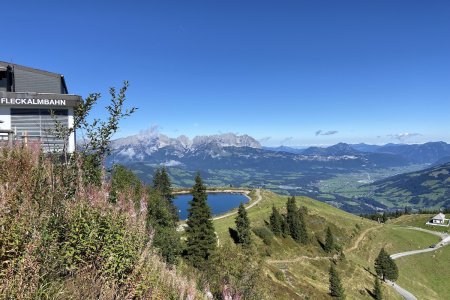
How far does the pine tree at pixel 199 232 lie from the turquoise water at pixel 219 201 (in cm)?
3054

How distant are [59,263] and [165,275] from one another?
4.34 metres

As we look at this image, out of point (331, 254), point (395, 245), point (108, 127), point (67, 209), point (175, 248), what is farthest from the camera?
point (395, 245)

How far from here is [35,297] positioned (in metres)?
8.07

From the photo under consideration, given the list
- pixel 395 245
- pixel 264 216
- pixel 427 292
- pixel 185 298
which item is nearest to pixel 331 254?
pixel 264 216

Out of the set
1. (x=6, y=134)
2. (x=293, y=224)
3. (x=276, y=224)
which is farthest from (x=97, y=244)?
(x=293, y=224)

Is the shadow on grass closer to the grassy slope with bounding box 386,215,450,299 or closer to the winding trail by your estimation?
the winding trail

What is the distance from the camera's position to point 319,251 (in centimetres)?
9438

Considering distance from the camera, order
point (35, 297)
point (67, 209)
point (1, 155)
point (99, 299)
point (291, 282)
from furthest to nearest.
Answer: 1. point (291, 282)
2. point (1, 155)
3. point (67, 209)
4. point (99, 299)
5. point (35, 297)

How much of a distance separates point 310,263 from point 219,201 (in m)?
34.9

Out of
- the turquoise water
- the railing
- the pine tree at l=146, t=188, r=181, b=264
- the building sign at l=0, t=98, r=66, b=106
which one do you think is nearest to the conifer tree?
the turquoise water

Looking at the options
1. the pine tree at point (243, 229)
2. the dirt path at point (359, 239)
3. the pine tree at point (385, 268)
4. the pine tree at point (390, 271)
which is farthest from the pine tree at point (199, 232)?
the dirt path at point (359, 239)

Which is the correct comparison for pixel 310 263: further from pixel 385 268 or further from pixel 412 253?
pixel 412 253

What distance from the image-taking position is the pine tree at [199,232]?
5125 cm

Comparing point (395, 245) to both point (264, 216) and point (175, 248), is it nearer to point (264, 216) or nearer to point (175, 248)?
point (264, 216)
